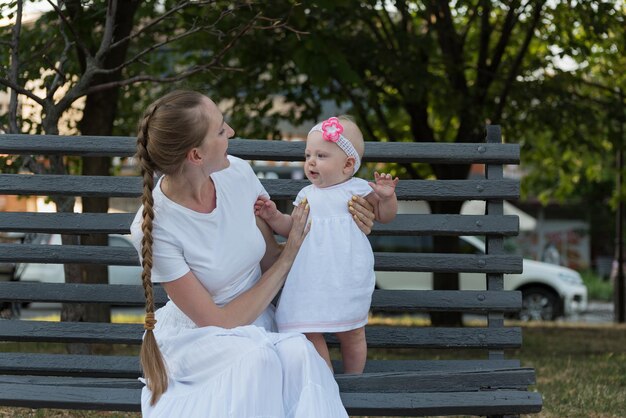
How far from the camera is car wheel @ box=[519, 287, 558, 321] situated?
61.4 feet

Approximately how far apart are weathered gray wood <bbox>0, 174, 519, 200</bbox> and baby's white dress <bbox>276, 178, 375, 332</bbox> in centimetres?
51

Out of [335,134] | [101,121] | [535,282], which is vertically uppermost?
[101,121]

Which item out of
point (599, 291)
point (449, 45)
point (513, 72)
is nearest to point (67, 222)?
point (513, 72)

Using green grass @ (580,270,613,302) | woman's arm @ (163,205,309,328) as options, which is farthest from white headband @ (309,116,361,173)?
green grass @ (580,270,613,302)

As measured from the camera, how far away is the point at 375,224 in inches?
178

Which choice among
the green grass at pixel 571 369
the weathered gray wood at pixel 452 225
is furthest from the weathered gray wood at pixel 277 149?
the green grass at pixel 571 369

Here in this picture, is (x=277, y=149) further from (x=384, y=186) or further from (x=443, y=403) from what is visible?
(x=443, y=403)

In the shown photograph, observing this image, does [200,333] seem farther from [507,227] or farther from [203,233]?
[507,227]

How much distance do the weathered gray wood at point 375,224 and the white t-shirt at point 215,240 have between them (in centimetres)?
75

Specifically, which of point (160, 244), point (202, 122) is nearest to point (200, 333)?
point (160, 244)

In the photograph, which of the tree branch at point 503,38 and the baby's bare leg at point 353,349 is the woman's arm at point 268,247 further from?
the tree branch at point 503,38

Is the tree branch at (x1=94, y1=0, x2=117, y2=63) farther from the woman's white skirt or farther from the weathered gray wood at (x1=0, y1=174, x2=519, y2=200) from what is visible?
the woman's white skirt

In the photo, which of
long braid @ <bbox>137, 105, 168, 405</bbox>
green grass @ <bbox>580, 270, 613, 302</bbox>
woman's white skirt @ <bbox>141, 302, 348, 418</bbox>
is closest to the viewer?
woman's white skirt @ <bbox>141, 302, 348, 418</bbox>

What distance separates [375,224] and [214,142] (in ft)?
3.41
